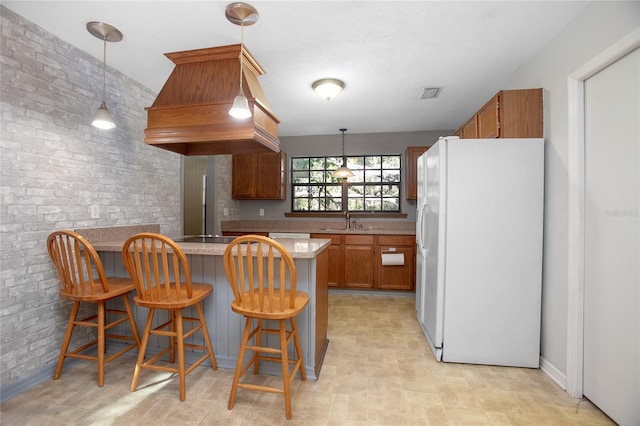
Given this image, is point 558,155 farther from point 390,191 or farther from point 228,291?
point 390,191

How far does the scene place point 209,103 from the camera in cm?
210

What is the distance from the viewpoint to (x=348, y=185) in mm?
4957

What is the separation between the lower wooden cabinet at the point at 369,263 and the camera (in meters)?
4.14

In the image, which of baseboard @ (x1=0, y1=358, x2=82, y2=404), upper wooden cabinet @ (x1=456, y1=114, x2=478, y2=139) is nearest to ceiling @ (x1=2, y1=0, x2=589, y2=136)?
upper wooden cabinet @ (x1=456, y1=114, x2=478, y2=139)

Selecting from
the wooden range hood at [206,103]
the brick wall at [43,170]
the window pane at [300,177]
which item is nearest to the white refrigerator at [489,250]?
the wooden range hood at [206,103]

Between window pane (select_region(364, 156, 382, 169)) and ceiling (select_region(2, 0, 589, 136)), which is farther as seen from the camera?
window pane (select_region(364, 156, 382, 169))

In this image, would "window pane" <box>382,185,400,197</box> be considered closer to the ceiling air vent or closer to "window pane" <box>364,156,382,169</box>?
"window pane" <box>364,156,382,169</box>

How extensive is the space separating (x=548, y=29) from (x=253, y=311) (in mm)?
2712

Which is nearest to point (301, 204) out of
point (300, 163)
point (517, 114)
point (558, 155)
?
point (300, 163)

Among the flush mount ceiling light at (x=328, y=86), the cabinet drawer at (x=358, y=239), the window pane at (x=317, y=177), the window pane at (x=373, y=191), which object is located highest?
the flush mount ceiling light at (x=328, y=86)

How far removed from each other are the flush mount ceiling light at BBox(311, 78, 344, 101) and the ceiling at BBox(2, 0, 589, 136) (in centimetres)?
7

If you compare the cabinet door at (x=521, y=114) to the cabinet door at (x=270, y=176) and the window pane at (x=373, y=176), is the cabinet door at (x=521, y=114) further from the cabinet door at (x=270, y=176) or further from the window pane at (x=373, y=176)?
the cabinet door at (x=270, y=176)

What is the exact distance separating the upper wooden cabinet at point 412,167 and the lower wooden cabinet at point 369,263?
0.79 meters

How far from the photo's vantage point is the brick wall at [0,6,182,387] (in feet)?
6.12
